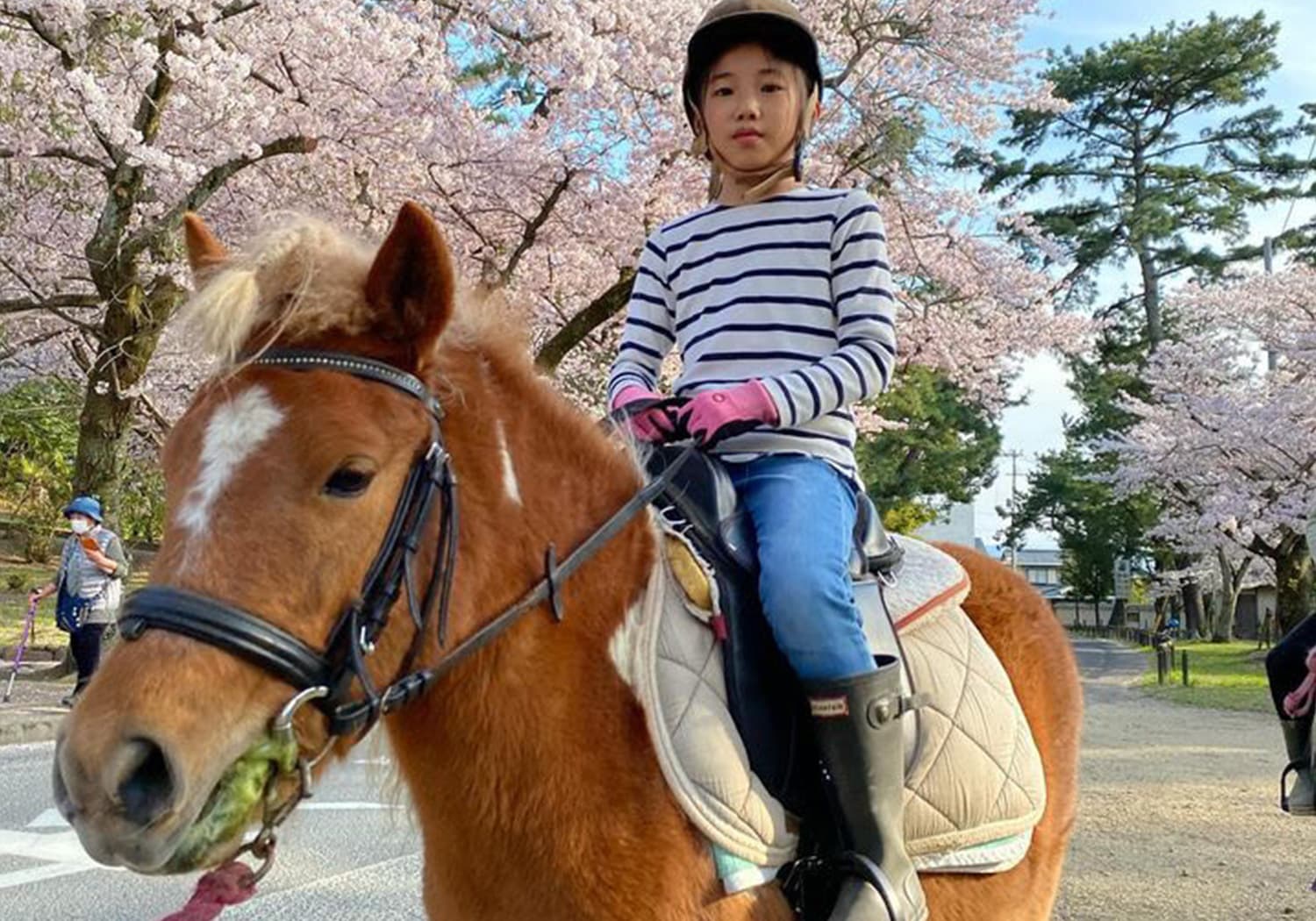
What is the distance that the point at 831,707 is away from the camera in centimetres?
190

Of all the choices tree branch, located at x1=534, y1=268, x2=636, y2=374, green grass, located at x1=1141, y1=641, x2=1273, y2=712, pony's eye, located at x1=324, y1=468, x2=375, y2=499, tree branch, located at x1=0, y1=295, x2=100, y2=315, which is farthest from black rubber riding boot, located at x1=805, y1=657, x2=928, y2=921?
tree branch, located at x1=0, y1=295, x2=100, y2=315

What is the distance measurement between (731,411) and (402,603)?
0.75m

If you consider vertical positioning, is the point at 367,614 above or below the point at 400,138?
below

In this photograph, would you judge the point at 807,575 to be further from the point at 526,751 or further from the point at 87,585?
the point at 87,585

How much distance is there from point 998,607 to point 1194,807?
6818mm

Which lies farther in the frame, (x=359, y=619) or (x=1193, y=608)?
(x=1193, y=608)

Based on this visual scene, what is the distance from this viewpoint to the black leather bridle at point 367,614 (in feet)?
4.62

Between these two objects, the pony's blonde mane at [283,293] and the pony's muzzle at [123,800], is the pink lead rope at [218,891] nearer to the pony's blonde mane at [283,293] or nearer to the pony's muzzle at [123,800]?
the pony's muzzle at [123,800]

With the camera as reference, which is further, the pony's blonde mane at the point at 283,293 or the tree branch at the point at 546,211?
the tree branch at the point at 546,211

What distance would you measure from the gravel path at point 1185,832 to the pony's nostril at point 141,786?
16.9ft

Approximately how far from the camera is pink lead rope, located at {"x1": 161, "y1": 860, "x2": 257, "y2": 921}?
5.36 ft

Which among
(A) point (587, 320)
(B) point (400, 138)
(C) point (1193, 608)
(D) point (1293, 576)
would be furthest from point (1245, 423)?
(B) point (400, 138)

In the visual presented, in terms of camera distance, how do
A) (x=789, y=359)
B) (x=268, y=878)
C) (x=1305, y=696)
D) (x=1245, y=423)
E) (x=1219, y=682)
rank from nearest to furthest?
1. (x=789, y=359)
2. (x=1305, y=696)
3. (x=268, y=878)
4. (x=1219, y=682)
5. (x=1245, y=423)

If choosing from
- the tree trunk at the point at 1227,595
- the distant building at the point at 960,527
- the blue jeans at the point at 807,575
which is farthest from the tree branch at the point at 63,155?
A: the distant building at the point at 960,527
